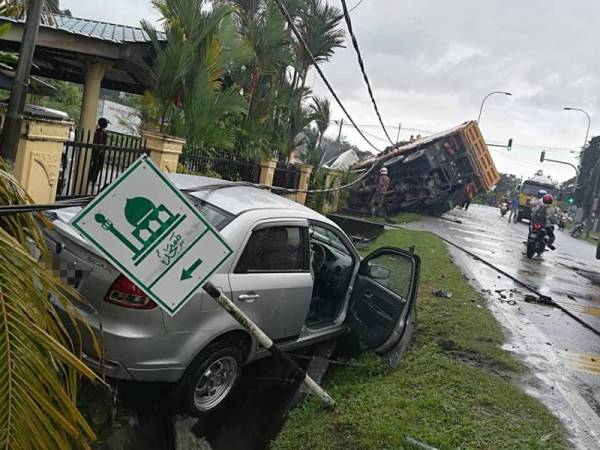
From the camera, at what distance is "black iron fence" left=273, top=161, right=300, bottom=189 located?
13114 mm

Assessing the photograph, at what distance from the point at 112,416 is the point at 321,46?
44.9ft

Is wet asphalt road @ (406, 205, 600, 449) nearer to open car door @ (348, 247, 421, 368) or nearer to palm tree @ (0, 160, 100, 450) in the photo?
open car door @ (348, 247, 421, 368)

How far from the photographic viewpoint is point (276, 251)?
13.3 ft

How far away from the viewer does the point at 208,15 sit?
847 cm

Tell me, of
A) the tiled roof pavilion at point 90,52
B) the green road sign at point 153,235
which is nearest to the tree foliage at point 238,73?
the tiled roof pavilion at point 90,52

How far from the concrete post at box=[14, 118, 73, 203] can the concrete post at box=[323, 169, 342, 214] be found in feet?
37.8

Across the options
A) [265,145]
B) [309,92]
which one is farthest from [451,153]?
[265,145]

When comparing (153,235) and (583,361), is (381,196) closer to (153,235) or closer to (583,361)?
(583,361)

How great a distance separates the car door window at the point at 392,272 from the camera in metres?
4.48

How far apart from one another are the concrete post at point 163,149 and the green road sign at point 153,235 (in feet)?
17.1

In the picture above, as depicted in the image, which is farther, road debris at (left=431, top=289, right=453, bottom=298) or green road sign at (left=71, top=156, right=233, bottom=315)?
road debris at (left=431, top=289, right=453, bottom=298)

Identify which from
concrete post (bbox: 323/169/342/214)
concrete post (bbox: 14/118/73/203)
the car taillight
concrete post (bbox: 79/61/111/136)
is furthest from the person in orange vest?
the car taillight

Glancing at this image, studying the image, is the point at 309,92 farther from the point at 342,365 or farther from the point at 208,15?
the point at 342,365

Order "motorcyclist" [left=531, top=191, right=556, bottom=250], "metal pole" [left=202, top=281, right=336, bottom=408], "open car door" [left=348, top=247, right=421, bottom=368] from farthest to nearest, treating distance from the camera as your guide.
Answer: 1. "motorcyclist" [left=531, top=191, right=556, bottom=250]
2. "open car door" [left=348, top=247, right=421, bottom=368]
3. "metal pole" [left=202, top=281, right=336, bottom=408]
